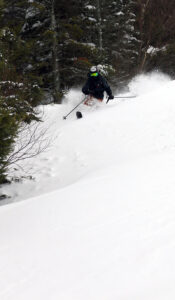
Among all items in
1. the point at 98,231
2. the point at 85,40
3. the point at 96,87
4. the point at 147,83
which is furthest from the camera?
the point at 85,40

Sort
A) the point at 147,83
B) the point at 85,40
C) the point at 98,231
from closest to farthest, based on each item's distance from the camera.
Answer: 1. the point at 98,231
2. the point at 147,83
3. the point at 85,40

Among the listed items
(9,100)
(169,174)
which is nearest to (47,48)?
(9,100)

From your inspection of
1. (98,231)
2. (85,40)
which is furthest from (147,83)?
(98,231)

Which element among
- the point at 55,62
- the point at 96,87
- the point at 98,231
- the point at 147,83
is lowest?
the point at 147,83

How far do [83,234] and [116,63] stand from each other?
47.1 feet

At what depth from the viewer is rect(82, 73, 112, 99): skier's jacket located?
11133 millimetres

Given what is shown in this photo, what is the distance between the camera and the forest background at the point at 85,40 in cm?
1340

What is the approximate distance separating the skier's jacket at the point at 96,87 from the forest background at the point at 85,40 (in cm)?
199

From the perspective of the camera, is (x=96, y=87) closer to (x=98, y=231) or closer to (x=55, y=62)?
(x=55, y=62)

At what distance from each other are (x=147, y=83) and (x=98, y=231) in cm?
1391

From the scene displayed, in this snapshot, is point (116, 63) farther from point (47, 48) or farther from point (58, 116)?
point (58, 116)

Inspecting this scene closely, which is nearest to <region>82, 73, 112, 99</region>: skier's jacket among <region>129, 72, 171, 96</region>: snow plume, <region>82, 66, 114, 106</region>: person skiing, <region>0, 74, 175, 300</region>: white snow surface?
<region>82, 66, 114, 106</region>: person skiing

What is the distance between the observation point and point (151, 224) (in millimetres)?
2842

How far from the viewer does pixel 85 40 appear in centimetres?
1648
